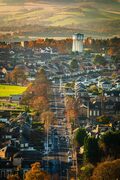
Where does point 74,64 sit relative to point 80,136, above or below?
above

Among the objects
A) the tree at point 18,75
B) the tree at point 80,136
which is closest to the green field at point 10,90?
the tree at point 18,75

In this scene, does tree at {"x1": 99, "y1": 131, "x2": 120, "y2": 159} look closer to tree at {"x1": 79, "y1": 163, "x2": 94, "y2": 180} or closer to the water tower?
tree at {"x1": 79, "y1": 163, "x2": 94, "y2": 180}

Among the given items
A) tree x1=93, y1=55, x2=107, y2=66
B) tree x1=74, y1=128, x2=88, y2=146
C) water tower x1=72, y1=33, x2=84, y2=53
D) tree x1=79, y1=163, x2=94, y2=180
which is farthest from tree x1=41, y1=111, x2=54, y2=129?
tree x1=93, y1=55, x2=107, y2=66

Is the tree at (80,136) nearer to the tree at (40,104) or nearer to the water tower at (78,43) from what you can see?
the tree at (40,104)

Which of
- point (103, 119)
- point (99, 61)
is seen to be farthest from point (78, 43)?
point (103, 119)

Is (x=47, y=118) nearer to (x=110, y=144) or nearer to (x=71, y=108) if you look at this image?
(x=71, y=108)

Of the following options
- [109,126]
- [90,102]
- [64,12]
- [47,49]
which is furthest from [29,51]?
[109,126]

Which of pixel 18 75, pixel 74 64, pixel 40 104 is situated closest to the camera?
pixel 40 104
